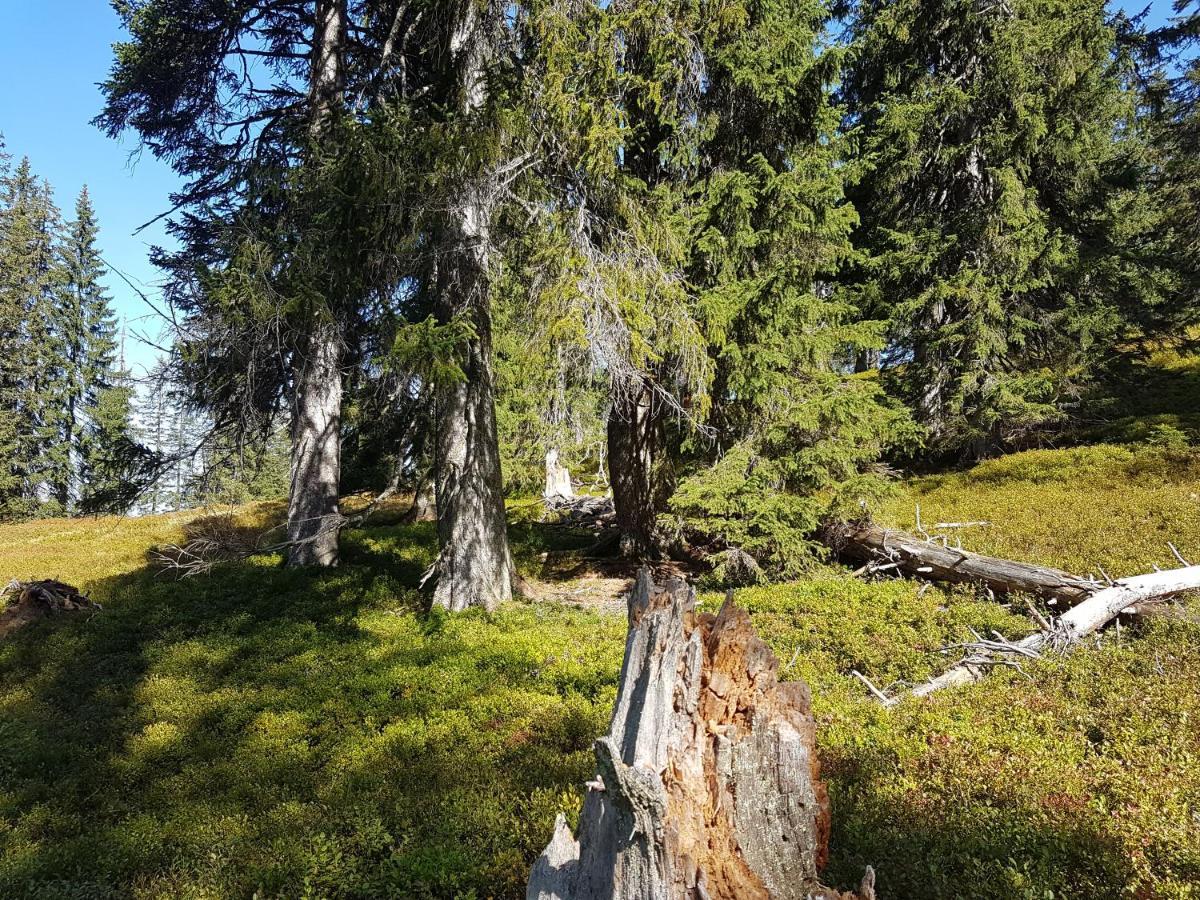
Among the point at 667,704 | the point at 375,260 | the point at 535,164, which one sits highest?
the point at 535,164

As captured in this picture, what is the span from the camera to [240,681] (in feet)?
23.5

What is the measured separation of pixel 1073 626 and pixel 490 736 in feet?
20.8

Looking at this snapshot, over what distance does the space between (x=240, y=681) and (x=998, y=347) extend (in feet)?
53.5

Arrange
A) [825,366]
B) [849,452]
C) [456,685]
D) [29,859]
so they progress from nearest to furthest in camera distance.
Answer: [29,859], [456,685], [849,452], [825,366]

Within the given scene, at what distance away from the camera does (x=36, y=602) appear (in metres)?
10.0

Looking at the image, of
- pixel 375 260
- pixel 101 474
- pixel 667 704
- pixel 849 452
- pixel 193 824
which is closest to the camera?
pixel 667 704

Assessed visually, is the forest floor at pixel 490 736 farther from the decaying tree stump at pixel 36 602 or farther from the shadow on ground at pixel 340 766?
the decaying tree stump at pixel 36 602

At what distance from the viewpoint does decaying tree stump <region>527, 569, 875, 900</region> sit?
2.24m

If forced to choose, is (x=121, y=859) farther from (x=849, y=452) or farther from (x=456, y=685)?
(x=849, y=452)

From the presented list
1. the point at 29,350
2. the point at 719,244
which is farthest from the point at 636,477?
the point at 29,350

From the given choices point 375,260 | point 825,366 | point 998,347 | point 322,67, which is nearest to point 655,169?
point 825,366

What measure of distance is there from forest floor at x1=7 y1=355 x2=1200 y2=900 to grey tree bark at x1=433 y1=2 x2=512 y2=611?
0.62 metres

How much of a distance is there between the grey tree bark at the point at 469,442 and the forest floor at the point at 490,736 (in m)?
0.62

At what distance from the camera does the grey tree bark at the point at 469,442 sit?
8.34 meters
